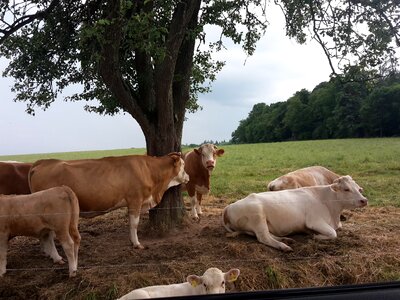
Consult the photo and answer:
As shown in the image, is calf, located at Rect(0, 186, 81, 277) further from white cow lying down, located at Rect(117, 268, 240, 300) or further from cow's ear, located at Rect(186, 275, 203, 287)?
cow's ear, located at Rect(186, 275, 203, 287)

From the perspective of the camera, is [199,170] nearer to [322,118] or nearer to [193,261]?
[193,261]

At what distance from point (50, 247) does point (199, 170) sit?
4223 millimetres

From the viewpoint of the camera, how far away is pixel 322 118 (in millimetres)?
42812

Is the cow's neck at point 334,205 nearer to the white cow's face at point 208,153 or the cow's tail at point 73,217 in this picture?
the white cow's face at point 208,153

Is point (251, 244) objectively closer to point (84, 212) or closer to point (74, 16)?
point (84, 212)

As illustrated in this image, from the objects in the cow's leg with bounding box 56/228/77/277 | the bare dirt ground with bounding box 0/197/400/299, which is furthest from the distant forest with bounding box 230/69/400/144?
the cow's leg with bounding box 56/228/77/277

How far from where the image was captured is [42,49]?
827 centimetres

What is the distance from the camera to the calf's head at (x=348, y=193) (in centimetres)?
793

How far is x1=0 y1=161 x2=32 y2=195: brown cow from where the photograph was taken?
337 inches

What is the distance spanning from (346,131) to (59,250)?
37005 mm

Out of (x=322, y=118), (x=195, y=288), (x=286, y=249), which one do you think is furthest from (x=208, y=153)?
(x=322, y=118)

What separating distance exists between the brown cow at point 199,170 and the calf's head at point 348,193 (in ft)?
9.06

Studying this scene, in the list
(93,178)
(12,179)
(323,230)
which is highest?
(93,178)

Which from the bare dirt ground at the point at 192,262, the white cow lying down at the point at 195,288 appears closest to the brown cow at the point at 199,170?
the bare dirt ground at the point at 192,262
